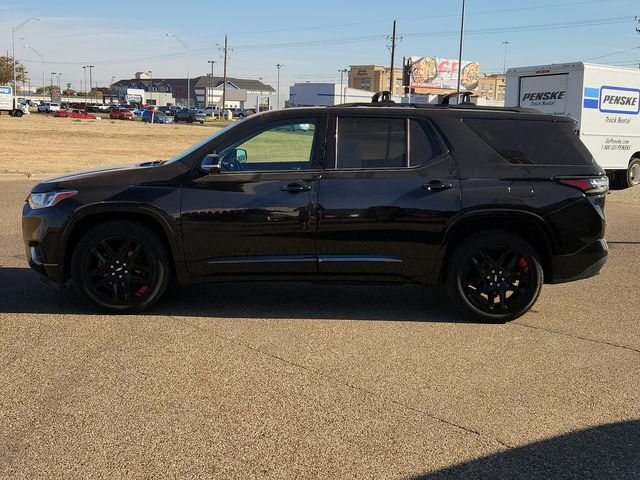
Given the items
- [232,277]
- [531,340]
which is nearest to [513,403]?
[531,340]

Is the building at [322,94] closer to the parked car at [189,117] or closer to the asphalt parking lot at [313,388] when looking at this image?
the parked car at [189,117]

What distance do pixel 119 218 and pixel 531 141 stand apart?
359 centimetres

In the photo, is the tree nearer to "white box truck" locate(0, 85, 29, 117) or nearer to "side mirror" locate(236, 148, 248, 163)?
"white box truck" locate(0, 85, 29, 117)

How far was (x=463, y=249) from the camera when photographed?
5.72 metres

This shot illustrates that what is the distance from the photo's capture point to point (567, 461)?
342 centimetres

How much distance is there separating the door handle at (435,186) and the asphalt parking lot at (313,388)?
114 cm

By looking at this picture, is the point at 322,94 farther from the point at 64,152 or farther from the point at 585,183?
the point at 585,183

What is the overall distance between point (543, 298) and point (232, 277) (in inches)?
124

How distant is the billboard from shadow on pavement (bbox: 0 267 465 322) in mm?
110780

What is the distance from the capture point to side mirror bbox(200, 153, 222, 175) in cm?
554

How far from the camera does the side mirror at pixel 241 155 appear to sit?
5.72 m

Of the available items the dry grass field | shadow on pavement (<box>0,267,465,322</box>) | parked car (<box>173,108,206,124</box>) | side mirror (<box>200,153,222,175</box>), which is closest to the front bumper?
shadow on pavement (<box>0,267,465,322</box>)

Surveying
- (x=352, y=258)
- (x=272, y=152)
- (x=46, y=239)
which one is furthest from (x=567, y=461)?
(x=46, y=239)

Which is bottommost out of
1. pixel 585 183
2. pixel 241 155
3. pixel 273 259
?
pixel 273 259
